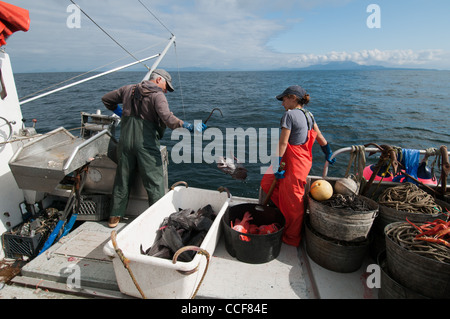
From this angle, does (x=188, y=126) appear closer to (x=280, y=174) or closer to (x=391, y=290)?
(x=280, y=174)

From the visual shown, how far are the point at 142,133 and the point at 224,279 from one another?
2.05 metres

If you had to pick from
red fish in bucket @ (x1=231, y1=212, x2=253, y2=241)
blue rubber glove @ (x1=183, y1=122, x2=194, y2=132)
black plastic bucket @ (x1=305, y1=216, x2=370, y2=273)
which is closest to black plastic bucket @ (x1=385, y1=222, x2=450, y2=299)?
black plastic bucket @ (x1=305, y1=216, x2=370, y2=273)

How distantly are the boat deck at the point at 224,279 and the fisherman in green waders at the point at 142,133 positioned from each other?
0.86 meters

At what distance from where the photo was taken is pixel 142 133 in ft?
11.3

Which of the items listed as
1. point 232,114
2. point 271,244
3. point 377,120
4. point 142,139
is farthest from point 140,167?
point 377,120

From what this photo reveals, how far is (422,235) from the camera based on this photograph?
7.10 feet

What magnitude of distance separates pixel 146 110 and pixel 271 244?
224 cm

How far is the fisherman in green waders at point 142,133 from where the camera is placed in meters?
3.38

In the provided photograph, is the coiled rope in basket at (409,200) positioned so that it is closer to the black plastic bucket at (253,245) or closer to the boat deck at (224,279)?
the boat deck at (224,279)

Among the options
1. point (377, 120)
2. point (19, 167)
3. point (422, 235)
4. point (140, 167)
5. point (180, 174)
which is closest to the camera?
point (422, 235)

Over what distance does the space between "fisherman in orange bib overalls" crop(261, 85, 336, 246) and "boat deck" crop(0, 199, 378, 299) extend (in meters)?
0.42

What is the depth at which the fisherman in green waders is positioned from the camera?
11.1 ft

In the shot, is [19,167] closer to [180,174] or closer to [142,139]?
[142,139]

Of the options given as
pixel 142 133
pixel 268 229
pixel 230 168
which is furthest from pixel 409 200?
pixel 142 133
